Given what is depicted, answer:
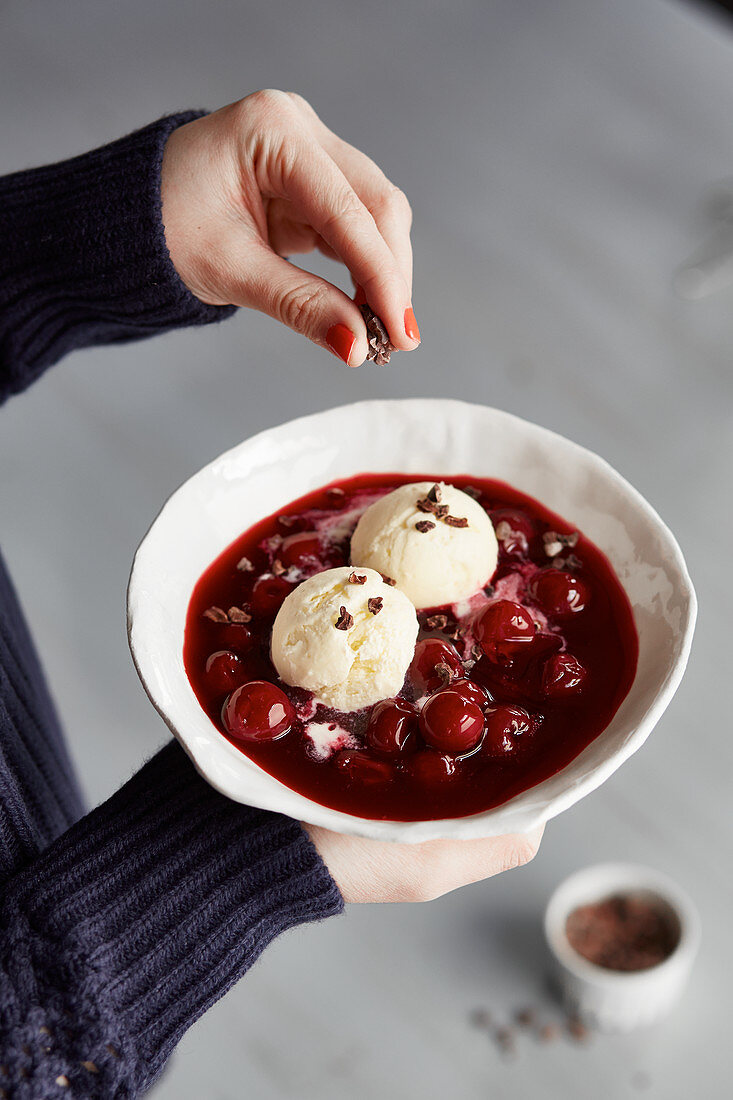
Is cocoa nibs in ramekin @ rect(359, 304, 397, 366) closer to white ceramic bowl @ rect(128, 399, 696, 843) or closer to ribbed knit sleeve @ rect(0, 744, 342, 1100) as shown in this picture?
white ceramic bowl @ rect(128, 399, 696, 843)

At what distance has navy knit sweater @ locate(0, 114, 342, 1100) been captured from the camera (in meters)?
0.81

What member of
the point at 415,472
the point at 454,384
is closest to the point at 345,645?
the point at 415,472

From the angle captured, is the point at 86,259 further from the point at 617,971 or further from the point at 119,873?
the point at 617,971

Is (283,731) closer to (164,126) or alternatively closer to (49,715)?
(49,715)

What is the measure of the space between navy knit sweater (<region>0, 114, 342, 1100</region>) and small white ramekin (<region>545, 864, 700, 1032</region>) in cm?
87

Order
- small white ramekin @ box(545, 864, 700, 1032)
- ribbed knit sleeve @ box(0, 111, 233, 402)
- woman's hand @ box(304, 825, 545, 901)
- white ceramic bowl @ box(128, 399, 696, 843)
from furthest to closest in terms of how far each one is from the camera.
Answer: small white ramekin @ box(545, 864, 700, 1032) → ribbed knit sleeve @ box(0, 111, 233, 402) → woman's hand @ box(304, 825, 545, 901) → white ceramic bowl @ box(128, 399, 696, 843)

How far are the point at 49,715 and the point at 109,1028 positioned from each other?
517 millimetres

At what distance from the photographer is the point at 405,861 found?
91cm

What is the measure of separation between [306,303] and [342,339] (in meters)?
0.06

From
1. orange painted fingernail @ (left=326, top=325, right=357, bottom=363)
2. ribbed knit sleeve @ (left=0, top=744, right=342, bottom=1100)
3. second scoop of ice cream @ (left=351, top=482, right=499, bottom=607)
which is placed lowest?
ribbed knit sleeve @ (left=0, top=744, right=342, bottom=1100)

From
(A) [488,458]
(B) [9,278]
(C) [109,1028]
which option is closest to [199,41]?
(B) [9,278]

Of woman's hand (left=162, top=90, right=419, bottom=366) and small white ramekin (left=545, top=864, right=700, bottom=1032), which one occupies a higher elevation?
woman's hand (left=162, top=90, right=419, bottom=366)

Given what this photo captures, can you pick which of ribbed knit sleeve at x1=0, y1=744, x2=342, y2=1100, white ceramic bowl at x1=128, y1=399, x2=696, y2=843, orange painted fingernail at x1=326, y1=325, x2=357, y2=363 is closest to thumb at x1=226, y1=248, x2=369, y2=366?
orange painted fingernail at x1=326, y1=325, x2=357, y2=363

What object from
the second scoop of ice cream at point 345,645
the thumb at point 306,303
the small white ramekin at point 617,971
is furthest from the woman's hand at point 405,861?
the small white ramekin at point 617,971
